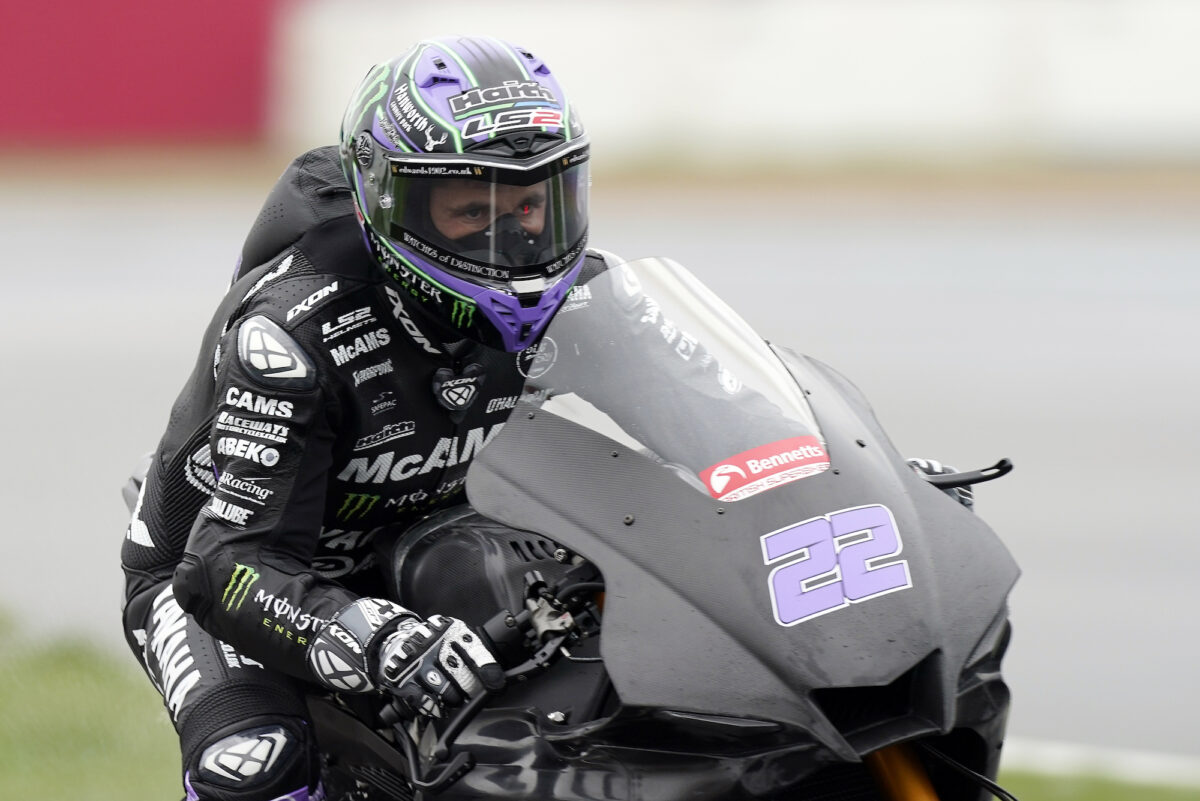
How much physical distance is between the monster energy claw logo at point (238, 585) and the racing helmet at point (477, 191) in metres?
0.66

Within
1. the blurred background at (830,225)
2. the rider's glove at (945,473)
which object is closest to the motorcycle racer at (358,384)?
the rider's glove at (945,473)

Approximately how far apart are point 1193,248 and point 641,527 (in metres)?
12.5

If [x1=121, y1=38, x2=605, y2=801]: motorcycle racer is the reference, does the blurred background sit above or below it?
below

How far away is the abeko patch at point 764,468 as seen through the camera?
8.93 feet

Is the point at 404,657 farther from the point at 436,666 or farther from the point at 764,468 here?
the point at 764,468

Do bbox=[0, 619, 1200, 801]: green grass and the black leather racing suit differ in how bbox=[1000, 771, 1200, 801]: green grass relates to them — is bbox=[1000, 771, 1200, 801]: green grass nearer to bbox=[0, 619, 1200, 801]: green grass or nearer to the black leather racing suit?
bbox=[0, 619, 1200, 801]: green grass

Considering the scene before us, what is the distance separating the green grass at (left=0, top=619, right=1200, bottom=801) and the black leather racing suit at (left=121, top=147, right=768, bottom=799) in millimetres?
1372

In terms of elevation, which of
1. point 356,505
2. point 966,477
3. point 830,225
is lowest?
point 830,225

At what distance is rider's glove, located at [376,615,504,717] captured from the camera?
2738 millimetres

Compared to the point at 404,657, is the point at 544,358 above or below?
above

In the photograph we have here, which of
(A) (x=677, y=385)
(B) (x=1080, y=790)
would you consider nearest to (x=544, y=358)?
(A) (x=677, y=385)

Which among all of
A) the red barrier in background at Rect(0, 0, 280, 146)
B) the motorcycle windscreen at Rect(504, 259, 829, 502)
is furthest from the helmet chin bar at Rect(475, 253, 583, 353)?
the red barrier in background at Rect(0, 0, 280, 146)

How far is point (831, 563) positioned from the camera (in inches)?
103

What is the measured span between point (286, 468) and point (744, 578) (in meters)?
1.04
